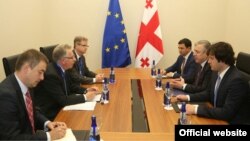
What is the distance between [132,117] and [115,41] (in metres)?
3.61

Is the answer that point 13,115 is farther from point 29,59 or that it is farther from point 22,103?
point 29,59

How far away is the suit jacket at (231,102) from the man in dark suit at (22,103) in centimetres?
130

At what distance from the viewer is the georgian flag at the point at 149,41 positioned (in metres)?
5.97

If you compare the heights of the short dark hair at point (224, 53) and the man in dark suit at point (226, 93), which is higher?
the short dark hair at point (224, 53)

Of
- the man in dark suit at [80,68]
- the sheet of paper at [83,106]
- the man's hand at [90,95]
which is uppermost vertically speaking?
the man in dark suit at [80,68]

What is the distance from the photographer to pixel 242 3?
5.28 meters

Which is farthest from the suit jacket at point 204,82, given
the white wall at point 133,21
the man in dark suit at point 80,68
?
the white wall at point 133,21

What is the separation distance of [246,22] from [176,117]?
10.3 ft

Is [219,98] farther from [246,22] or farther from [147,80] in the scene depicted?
[246,22]

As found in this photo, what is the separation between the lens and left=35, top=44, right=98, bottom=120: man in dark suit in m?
3.03

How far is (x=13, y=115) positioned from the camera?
1982mm

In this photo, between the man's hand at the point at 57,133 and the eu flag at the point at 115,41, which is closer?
the man's hand at the point at 57,133

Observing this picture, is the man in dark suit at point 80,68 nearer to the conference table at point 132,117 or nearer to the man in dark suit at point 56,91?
A: the conference table at point 132,117

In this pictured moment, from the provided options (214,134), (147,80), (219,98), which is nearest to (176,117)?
(219,98)
